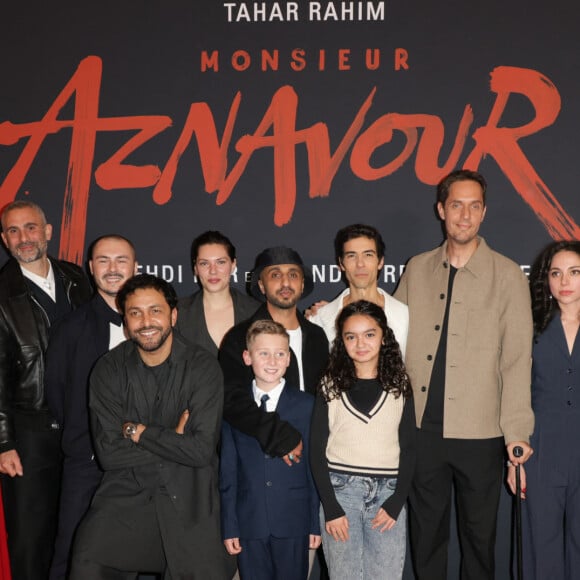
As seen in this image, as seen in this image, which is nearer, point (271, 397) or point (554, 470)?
point (271, 397)

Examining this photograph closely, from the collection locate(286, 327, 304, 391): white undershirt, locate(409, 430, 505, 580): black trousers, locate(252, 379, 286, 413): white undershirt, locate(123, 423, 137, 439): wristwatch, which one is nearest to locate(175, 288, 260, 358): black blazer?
locate(286, 327, 304, 391): white undershirt

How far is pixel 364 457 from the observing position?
3047mm

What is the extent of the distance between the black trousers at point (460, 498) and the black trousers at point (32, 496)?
6.30 ft

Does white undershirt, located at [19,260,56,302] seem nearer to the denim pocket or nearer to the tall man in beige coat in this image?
the denim pocket

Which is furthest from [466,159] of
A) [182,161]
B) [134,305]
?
[134,305]

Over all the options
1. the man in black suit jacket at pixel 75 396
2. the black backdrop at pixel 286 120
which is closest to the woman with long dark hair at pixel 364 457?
the man in black suit jacket at pixel 75 396

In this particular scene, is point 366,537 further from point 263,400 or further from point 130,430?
point 130,430

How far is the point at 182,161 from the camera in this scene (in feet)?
14.5

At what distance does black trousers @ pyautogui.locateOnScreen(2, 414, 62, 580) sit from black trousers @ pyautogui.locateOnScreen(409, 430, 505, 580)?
6.30 feet

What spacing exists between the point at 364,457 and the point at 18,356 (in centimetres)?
189

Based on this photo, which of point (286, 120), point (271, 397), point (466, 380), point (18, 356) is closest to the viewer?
point (271, 397)

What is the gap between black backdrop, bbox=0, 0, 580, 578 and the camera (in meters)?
4.29

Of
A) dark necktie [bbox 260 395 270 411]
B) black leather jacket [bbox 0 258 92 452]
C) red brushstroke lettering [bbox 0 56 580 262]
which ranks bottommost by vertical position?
dark necktie [bbox 260 395 270 411]

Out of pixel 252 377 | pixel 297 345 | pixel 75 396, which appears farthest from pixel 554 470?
pixel 75 396
